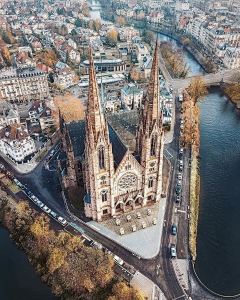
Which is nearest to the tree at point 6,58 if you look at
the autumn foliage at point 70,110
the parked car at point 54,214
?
the autumn foliage at point 70,110

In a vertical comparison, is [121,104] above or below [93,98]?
below

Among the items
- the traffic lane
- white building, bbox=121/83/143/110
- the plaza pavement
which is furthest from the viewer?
white building, bbox=121/83/143/110

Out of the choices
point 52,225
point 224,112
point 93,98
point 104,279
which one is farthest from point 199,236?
point 224,112

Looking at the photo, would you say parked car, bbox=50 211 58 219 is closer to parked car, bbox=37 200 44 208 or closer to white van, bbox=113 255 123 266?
parked car, bbox=37 200 44 208

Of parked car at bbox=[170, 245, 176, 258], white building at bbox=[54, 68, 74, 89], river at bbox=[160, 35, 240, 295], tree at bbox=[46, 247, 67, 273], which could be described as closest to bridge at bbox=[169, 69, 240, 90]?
river at bbox=[160, 35, 240, 295]

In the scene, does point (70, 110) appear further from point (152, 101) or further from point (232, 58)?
point (232, 58)

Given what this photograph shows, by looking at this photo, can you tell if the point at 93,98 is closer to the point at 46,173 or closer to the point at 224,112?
the point at 46,173

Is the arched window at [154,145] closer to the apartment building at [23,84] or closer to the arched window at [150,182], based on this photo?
the arched window at [150,182]
